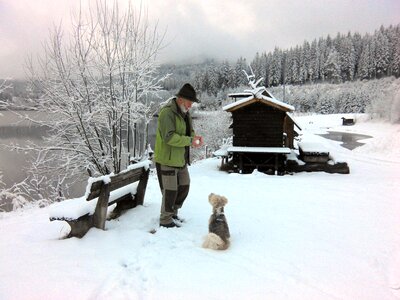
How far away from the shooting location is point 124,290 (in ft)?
9.64

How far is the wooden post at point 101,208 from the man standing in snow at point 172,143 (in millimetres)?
871

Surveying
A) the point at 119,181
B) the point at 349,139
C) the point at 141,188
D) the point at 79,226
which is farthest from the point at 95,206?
the point at 349,139

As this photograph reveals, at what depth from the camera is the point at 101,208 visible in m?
→ 4.43

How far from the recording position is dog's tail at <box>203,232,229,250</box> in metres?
3.92

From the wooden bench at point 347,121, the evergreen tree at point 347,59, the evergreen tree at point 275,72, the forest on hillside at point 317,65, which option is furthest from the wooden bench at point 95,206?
the evergreen tree at point 275,72

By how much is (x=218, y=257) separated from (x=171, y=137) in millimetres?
1820

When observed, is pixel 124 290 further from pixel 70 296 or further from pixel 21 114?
pixel 21 114

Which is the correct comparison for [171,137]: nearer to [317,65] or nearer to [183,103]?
[183,103]

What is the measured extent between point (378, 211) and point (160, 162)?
4585 mm

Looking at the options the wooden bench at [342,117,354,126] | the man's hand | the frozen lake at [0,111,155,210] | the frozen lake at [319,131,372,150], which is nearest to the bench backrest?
the man's hand

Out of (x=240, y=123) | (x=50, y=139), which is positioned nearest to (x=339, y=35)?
(x=240, y=123)

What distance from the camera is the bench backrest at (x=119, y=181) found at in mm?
4207

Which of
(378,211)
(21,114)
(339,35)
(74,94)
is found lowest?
(378,211)

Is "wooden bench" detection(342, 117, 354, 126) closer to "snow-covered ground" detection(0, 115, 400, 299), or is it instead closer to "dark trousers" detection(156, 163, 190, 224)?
"snow-covered ground" detection(0, 115, 400, 299)
